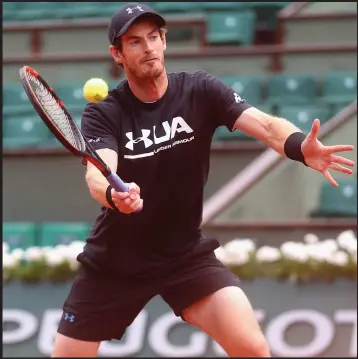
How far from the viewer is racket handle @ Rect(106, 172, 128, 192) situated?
3717 mm

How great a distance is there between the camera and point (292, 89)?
9.39 m

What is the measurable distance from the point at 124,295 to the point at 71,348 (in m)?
0.33

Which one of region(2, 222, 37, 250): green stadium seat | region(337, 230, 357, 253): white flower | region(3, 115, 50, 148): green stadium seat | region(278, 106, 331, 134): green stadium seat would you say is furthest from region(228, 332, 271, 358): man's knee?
region(3, 115, 50, 148): green stadium seat

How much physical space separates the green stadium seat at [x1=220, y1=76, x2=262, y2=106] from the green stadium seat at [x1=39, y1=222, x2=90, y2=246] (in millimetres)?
1991

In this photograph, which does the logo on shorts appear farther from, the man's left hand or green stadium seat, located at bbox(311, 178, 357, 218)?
green stadium seat, located at bbox(311, 178, 357, 218)

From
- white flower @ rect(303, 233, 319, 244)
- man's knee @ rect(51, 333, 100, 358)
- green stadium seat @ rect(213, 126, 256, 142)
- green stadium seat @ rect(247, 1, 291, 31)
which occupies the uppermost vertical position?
green stadium seat @ rect(247, 1, 291, 31)

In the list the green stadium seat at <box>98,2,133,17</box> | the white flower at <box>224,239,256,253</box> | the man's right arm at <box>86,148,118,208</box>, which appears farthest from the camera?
the green stadium seat at <box>98,2,133,17</box>

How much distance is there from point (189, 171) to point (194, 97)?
327 mm

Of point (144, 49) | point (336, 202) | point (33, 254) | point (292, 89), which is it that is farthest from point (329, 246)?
point (144, 49)

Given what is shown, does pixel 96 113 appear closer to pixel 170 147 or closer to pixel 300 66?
pixel 170 147

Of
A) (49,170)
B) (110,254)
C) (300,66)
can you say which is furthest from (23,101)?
(110,254)

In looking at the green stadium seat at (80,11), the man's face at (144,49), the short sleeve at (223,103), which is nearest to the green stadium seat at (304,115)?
the green stadium seat at (80,11)

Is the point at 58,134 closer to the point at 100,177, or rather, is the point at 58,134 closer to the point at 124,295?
the point at 100,177

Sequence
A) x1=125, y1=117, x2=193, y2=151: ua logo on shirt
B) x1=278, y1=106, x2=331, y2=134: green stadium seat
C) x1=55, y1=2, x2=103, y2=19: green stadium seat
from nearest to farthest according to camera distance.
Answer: x1=125, y1=117, x2=193, y2=151: ua logo on shirt, x1=278, y1=106, x2=331, y2=134: green stadium seat, x1=55, y1=2, x2=103, y2=19: green stadium seat
